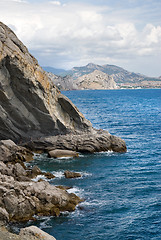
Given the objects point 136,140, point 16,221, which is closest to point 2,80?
point 16,221

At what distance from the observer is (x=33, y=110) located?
48000mm

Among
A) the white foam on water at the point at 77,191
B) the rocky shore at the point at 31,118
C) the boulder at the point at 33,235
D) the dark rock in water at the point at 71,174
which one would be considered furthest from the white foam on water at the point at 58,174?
the boulder at the point at 33,235

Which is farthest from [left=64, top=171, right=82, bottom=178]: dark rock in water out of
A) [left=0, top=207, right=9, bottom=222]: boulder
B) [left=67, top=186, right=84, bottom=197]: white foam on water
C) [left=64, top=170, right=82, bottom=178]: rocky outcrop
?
[left=0, top=207, right=9, bottom=222]: boulder

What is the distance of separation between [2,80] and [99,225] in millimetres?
27074

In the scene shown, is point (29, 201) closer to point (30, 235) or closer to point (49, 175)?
point (30, 235)

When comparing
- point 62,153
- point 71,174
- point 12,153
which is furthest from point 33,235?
point 62,153

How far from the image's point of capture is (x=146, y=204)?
2930cm

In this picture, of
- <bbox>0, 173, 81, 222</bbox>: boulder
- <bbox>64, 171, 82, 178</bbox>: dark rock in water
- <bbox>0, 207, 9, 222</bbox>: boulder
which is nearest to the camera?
<bbox>0, 207, 9, 222</bbox>: boulder

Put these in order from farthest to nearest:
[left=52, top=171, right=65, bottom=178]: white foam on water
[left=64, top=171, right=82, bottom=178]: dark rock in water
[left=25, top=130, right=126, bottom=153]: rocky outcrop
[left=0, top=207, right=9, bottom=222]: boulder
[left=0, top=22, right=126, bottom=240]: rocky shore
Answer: [left=25, top=130, right=126, bottom=153]: rocky outcrop
[left=0, top=22, right=126, bottom=240]: rocky shore
[left=52, top=171, right=65, bottom=178]: white foam on water
[left=64, top=171, right=82, bottom=178]: dark rock in water
[left=0, top=207, right=9, bottom=222]: boulder

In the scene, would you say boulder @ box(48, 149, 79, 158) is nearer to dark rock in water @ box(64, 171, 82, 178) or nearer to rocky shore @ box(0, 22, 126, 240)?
rocky shore @ box(0, 22, 126, 240)

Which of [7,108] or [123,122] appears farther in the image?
[123,122]

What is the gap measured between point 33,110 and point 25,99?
218 centimetres

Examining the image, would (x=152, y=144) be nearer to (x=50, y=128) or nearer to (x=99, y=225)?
(x=50, y=128)

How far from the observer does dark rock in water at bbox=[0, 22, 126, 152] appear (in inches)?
1778
